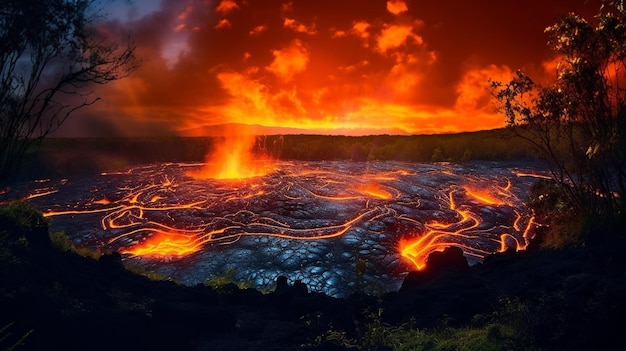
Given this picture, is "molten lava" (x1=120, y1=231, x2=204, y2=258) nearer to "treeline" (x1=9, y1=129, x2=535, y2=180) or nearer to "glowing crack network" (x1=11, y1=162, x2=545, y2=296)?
"glowing crack network" (x1=11, y1=162, x2=545, y2=296)

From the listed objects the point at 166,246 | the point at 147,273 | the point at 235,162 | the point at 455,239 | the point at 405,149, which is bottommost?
the point at 166,246

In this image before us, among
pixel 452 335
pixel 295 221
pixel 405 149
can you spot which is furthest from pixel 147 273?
pixel 405 149

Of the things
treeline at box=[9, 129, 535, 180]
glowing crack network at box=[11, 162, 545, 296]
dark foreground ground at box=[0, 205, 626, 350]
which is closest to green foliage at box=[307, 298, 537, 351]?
dark foreground ground at box=[0, 205, 626, 350]

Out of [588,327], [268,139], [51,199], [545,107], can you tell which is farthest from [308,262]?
[268,139]

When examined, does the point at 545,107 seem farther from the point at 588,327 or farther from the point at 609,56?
the point at 588,327

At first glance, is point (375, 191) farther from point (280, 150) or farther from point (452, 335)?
point (280, 150)

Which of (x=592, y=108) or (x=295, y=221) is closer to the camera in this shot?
(x=592, y=108)
